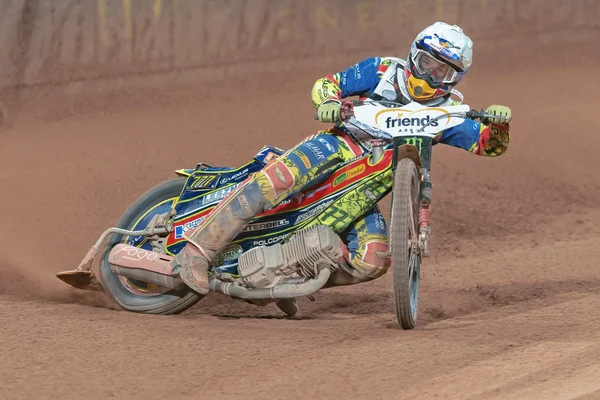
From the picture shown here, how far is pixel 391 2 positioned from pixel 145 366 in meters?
7.05

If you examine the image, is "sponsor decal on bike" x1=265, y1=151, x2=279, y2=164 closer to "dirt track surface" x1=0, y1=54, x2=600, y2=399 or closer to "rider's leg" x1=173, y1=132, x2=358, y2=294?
"rider's leg" x1=173, y1=132, x2=358, y2=294

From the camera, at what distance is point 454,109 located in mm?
5930

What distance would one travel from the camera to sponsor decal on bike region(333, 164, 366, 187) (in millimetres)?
6133

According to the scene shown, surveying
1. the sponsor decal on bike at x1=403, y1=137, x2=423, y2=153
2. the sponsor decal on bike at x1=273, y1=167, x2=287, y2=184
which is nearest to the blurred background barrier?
the sponsor decal on bike at x1=273, y1=167, x2=287, y2=184

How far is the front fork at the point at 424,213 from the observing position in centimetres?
580

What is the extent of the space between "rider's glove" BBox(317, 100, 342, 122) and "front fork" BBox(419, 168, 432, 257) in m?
0.56

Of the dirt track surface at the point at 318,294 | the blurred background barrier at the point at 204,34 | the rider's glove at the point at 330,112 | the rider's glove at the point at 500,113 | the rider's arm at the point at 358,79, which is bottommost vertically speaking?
the dirt track surface at the point at 318,294

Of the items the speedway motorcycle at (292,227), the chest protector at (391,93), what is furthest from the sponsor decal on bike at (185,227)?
the chest protector at (391,93)

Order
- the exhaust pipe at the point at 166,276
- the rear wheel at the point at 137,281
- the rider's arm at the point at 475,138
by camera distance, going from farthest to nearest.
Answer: the rear wheel at the point at 137,281 < the rider's arm at the point at 475,138 < the exhaust pipe at the point at 166,276

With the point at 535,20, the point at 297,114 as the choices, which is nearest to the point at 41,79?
the point at 297,114

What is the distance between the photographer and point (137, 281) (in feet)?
22.0

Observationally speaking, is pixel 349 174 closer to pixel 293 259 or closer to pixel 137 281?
pixel 293 259

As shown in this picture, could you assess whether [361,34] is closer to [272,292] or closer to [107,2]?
[107,2]

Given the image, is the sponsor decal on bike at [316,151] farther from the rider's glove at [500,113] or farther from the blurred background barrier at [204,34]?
the blurred background barrier at [204,34]
